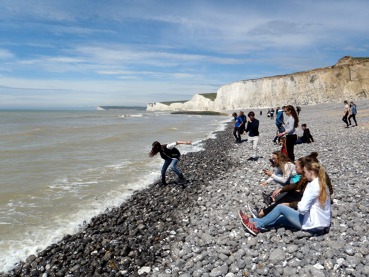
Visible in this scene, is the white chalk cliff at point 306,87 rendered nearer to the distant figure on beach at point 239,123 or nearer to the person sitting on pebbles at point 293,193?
the distant figure on beach at point 239,123

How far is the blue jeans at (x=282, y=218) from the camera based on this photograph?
5.75 meters

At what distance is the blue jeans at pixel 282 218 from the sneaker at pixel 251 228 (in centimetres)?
8

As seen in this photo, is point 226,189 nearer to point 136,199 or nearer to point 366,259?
point 136,199

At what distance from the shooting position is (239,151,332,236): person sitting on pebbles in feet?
17.6

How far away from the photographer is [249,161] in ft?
46.3

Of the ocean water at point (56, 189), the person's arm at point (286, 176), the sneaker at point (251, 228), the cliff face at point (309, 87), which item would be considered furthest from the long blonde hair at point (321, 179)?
the cliff face at point (309, 87)

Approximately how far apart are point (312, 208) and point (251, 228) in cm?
136

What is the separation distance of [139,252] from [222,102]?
411 feet

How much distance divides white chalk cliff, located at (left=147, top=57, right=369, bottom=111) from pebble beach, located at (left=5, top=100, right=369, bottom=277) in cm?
7394

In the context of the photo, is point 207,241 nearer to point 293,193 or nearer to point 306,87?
point 293,193

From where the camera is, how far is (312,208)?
18.1 ft

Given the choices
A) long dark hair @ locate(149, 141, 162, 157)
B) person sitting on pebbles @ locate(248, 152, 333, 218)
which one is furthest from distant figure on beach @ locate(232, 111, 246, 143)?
person sitting on pebbles @ locate(248, 152, 333, 218)

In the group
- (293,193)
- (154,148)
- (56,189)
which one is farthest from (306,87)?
(293,193)

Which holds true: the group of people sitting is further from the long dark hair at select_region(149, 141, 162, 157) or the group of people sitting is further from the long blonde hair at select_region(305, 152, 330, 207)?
the long dark hair at select_region(149, 141, 162, 157)
